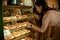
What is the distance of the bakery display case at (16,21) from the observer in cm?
251

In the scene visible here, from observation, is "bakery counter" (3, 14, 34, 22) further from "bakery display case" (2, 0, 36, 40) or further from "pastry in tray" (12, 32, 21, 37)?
"pastry in tray" (12, 32, 21, 37)

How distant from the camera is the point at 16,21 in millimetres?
2979

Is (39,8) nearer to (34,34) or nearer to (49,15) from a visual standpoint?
(49,15)

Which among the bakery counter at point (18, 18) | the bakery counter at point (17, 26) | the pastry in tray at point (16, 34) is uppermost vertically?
the bakery counter at point (18, 18)

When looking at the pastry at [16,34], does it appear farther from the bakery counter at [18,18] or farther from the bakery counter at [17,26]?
the bakery counter at [18,18]

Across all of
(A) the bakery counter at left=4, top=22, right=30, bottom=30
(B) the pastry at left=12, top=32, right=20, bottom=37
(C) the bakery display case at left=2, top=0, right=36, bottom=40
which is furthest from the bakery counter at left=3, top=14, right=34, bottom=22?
(B) the pastry at left=12, top=32, right=20, bottom=37

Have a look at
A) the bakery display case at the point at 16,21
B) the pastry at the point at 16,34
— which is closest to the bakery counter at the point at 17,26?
the bakery display case at the point at 16,21

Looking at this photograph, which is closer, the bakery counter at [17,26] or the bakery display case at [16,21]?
the bakery display case at [16,21]

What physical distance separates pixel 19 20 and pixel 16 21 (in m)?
0.08

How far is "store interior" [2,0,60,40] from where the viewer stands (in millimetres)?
2525

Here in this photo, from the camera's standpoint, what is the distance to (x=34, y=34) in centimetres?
333

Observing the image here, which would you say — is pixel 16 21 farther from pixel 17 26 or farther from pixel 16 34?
pixel 16 34

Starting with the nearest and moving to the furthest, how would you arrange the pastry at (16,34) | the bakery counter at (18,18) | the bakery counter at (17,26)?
1. the bakery counter at (18,18)
2. the bakery counter at (17,26)
3. the pastry at (16,34)

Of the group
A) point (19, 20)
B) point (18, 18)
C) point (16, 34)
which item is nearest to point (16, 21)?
point (19, 20)
